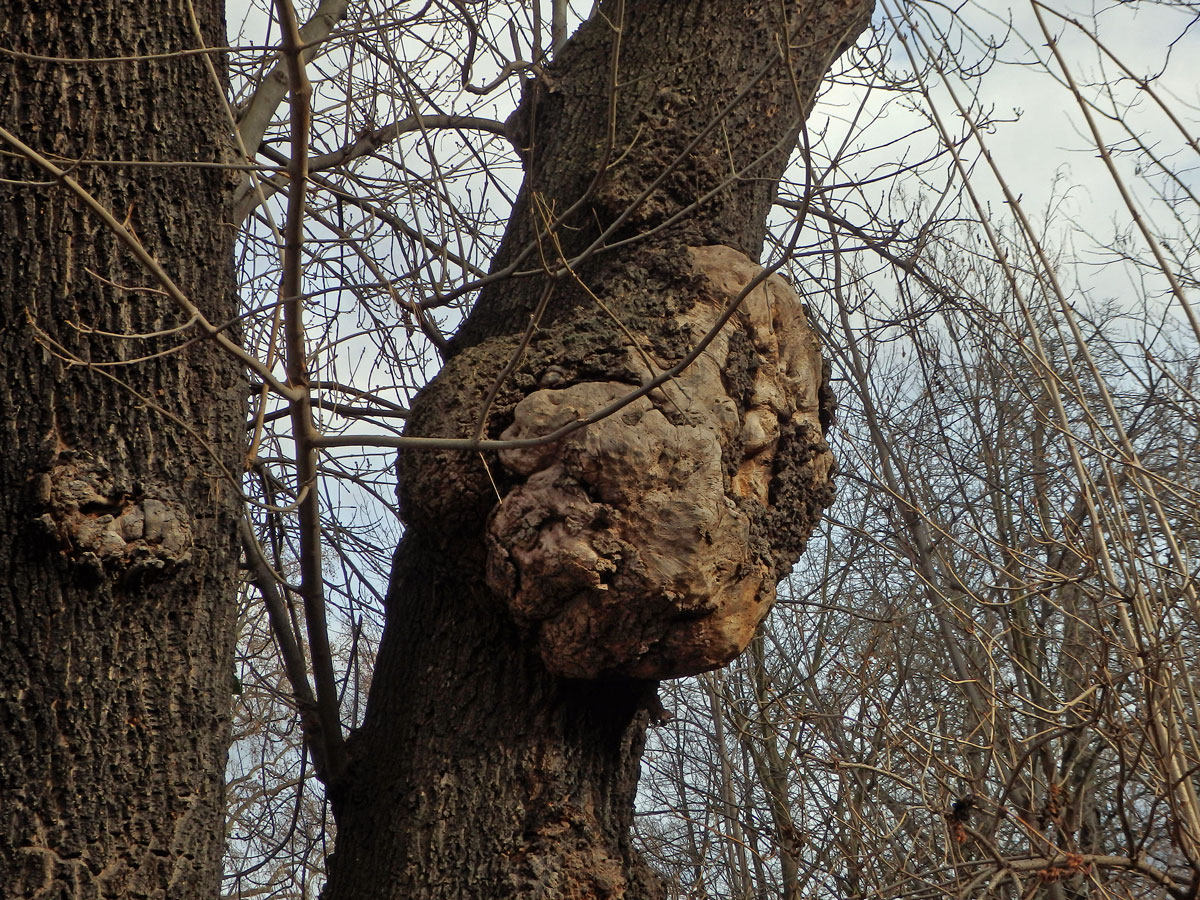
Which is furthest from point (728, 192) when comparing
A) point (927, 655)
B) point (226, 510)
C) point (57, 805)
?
point (927, 655)

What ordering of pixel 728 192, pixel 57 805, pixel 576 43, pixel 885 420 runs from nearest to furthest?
pixel 57 805
pixel 728 192
pixel 576 43
pixel 885 420

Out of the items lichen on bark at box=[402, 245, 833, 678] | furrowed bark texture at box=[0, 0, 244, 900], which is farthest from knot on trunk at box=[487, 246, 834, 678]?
furrowed bark texture at box=[0, 0, 244, 900]

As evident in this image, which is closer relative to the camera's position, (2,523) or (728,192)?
(2,523)

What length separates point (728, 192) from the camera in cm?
245

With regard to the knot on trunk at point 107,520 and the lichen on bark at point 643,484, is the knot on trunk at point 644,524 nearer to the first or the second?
the lichen on bark at point 643,484

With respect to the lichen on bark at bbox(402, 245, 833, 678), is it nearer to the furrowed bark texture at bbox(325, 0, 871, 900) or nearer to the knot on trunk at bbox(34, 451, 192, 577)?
the furrowed bark texture at bbox(325, 0, 871, 900)

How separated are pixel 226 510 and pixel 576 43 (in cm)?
156

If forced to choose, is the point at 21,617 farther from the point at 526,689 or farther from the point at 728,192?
the point at 728,192

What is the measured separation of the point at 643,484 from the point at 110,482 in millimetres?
952

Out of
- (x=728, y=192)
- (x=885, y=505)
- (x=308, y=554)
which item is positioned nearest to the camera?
(x=308, y=554)

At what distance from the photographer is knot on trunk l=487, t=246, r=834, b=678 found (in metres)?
1.90

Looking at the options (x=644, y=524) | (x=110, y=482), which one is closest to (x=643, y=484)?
(x=644, y=524)

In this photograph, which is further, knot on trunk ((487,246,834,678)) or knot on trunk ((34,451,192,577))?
knot on trunk ((487,246,834,678))

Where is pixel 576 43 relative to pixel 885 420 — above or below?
below
